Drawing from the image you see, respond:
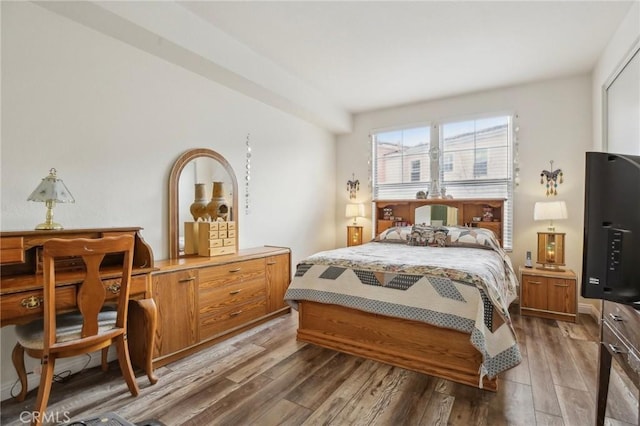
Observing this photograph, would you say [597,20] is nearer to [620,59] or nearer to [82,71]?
[620,59]

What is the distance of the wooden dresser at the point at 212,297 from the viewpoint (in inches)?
96.8

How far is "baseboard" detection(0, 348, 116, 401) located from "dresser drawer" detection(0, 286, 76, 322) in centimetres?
71

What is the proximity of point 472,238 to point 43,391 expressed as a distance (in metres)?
3.87

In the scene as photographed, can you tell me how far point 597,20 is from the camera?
2.72m

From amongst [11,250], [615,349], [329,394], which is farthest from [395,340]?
[11,250]

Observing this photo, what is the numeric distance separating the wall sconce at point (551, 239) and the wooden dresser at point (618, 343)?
227 centimetres

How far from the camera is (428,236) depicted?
389 cm

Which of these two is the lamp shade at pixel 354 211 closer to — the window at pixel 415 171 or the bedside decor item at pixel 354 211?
the bedside decor item at pixel 354 211

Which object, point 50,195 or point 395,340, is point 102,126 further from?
point 395,340

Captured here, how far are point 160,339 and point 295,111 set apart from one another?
309 cm

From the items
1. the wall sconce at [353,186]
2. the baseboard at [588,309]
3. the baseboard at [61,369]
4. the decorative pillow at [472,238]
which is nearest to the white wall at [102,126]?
the baseboard at [61,369]

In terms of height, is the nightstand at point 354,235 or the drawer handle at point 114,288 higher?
the nightstand at point 354,235

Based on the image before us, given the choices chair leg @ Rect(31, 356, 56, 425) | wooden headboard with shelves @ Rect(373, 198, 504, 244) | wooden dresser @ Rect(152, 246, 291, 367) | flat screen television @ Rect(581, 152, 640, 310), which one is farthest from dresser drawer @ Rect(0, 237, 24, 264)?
wooden headboard with shelves @ Rect(373, 198, 504, 244)

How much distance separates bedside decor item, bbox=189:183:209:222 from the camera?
10.3ft
